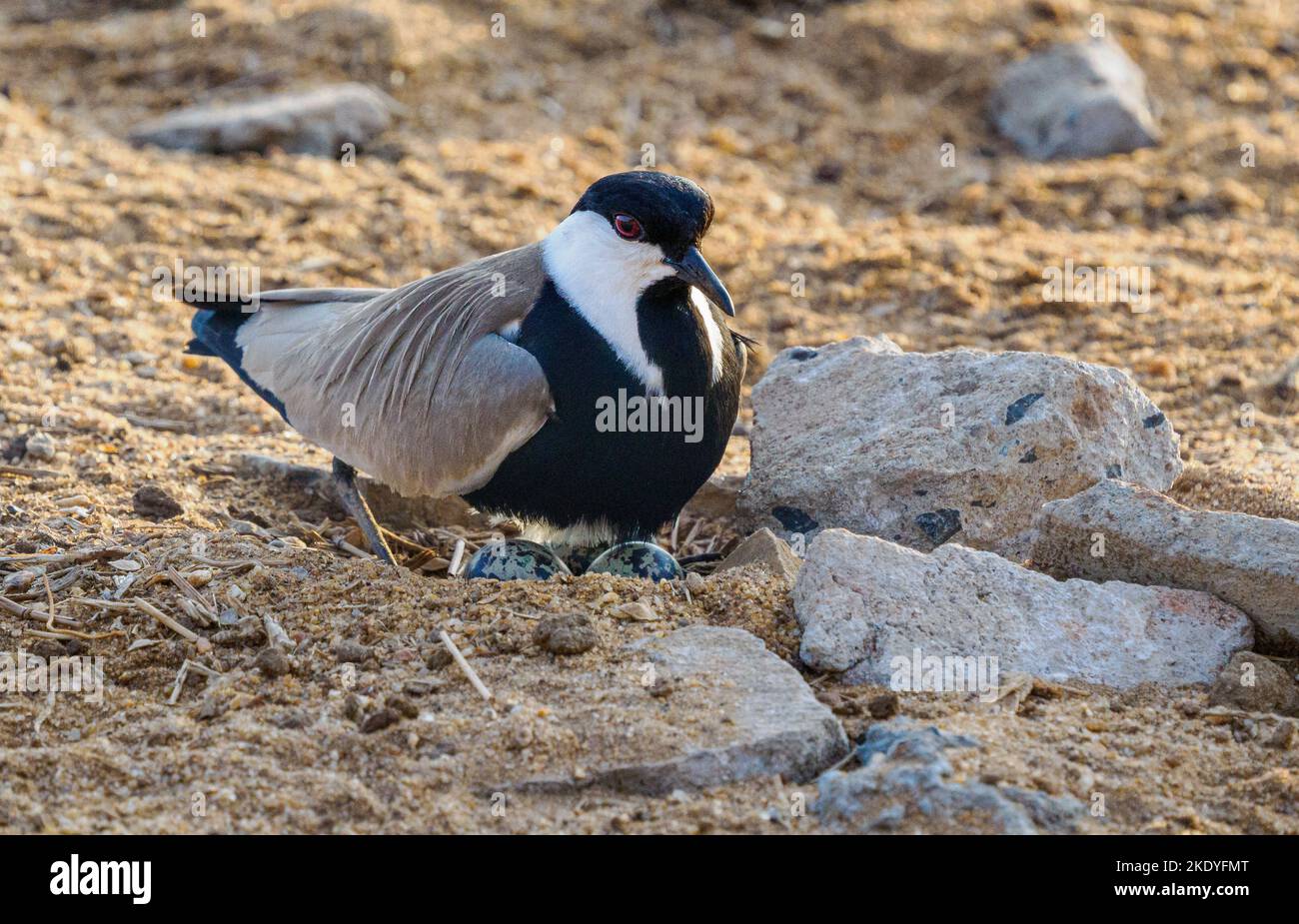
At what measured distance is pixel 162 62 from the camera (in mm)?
9727

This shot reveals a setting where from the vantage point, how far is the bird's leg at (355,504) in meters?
5.40

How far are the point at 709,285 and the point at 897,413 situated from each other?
1.01m

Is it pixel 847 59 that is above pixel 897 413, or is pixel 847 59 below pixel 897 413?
above

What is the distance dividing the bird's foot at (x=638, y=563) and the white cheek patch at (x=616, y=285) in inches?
21.2

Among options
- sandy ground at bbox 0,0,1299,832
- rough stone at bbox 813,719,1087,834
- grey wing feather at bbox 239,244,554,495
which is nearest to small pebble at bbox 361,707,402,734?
sandy ground at bbox 0,0,1299,832

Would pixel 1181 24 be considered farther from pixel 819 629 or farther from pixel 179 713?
pixel 179 713

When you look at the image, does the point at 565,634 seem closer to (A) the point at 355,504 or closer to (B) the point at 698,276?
(B) the point at 698,276

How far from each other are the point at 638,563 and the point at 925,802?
165 centimetres

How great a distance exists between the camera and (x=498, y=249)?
7.84 metres

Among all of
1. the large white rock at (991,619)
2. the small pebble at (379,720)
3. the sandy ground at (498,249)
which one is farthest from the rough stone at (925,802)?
the small pebble at (379,720)

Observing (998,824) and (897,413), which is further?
(897,413)

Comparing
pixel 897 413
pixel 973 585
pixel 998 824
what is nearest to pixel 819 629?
pixel 973 585

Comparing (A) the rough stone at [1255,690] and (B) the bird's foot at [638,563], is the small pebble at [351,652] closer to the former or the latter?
(B) the bird's foot at [638,563]

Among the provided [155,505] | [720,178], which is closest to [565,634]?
[155,505]
